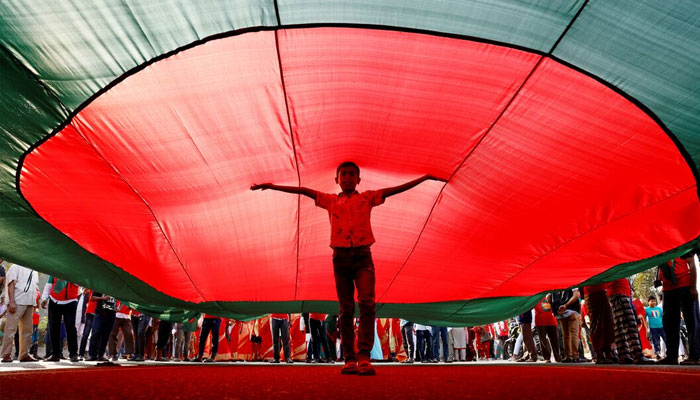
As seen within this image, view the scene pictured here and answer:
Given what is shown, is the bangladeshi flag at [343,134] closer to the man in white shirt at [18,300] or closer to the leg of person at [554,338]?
the man in white shirt at [18,300]

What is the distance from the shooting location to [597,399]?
194 cm

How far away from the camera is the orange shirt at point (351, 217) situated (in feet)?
12.1

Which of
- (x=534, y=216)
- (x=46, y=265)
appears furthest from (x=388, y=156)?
(x=46, y=265)

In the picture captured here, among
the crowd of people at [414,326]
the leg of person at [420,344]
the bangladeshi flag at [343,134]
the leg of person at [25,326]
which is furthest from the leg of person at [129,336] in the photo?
the leg of person at [420,344]

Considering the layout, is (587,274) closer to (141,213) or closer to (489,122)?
(489,122)

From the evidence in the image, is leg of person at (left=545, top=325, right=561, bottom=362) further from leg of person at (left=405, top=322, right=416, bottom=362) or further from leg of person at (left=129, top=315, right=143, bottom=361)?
leg of person at (left=129, top=315, right=143, bottom=361)

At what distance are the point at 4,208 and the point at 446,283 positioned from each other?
466 centimetres

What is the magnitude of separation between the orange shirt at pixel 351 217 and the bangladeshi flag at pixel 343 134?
49 cm

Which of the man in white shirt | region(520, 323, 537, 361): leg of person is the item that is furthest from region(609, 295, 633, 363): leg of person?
the man in white shirt

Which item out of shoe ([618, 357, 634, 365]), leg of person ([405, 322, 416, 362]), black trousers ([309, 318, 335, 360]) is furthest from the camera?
leg of person ([405, 322, 416, 362])

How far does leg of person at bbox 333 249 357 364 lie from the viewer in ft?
11.9

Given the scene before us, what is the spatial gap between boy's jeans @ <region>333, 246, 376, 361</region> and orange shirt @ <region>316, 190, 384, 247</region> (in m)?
0.06

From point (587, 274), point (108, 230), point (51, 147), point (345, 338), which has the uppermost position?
point (51, 147)

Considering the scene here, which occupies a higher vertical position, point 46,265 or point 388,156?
point 388,156
